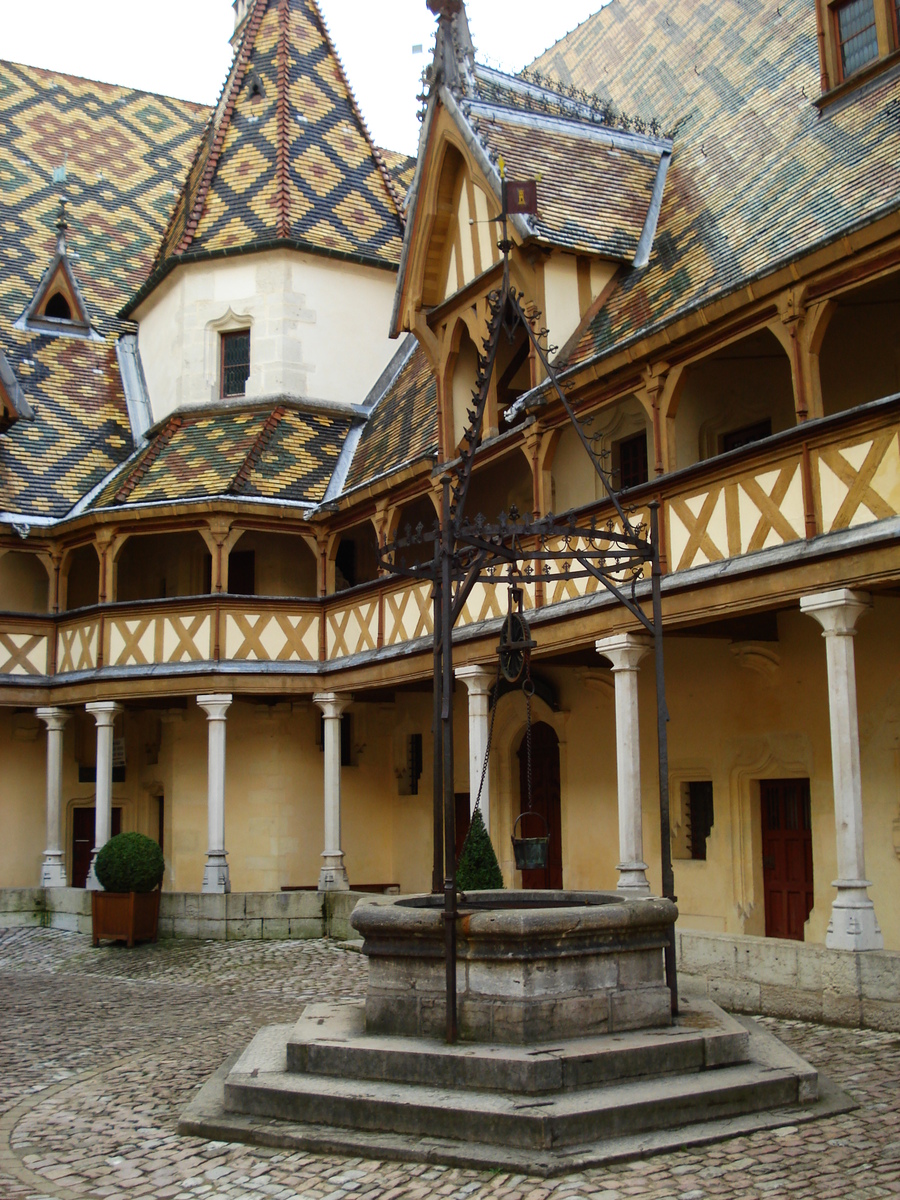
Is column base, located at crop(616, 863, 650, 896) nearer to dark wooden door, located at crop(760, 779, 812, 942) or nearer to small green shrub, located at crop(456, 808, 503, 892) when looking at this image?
small green shrub, located at crop(456, 808, 503, 892)

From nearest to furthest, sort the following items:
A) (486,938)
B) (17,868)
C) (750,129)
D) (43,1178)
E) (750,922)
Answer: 1. (43,1178)
2. (486,938)
3. (750,922)
4. (750,129)
5. (17,868)

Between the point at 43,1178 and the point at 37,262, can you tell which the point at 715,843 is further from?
the point at 37,262

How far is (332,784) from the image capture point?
62.8 ft

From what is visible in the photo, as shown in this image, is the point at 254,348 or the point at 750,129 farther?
the point at 254,348

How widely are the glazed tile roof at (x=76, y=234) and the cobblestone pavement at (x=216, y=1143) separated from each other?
1133cm

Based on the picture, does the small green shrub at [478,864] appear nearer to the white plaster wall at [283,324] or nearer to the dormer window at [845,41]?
the dormer window at [845,41]

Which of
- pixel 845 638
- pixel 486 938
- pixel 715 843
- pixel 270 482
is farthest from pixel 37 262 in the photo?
pixel 486 938

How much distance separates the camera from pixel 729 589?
1144 cm

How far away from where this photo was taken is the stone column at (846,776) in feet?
Result: 31.5

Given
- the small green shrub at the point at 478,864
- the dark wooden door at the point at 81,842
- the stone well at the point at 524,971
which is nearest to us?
the stone well at the point at 524,971

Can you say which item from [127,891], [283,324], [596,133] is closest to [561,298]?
[596,133]

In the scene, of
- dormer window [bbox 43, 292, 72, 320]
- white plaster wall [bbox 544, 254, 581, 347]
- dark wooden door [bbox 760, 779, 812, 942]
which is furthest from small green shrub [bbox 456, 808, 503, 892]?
dormer window [bbox 43, 292, 72, 320]

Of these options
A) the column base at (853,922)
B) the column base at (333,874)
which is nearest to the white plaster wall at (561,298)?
the column base at (853,922)

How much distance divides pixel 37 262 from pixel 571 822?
51.2ft
